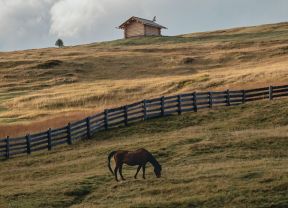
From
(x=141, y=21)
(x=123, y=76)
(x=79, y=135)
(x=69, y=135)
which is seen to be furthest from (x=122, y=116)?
(x=141, y=21)

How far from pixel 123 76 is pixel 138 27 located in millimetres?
48664

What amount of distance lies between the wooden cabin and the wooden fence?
7718 cm

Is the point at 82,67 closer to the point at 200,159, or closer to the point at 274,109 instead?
the point at 274,109

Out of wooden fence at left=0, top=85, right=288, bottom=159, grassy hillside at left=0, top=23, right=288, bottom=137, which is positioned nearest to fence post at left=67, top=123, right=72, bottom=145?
wooden fence at left=0, top=85, right=288, bottom=159

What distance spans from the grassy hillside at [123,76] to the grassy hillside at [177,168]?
29.0 ft

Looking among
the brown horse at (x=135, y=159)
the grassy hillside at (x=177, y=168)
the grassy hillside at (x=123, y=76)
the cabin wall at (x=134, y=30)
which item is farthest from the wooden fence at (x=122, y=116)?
the cabin wall at (x=134, y=30)

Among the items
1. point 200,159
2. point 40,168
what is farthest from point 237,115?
point 40,168

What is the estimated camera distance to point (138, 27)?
382 ft

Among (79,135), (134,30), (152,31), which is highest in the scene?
(134,30)

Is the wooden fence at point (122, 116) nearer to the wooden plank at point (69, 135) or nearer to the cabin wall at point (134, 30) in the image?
the wooden plank at point (69, 135)

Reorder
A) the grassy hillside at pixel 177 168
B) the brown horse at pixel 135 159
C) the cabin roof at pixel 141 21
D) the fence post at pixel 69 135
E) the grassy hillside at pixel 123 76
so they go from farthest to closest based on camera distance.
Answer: the cabin roof at pixel 141 21 → the grassy hillside at pixel 123 76 → the fence post at pixel 69 135 → the brown horse at pixel 135 159 → the grassy hillside at pixel 177 168

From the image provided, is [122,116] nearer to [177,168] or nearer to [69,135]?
[69,135]

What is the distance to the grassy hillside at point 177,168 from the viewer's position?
18.4 m

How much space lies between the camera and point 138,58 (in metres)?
82.4
